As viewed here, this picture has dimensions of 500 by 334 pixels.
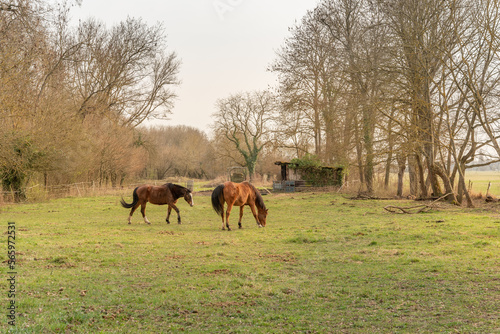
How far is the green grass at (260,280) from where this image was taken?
5418mm

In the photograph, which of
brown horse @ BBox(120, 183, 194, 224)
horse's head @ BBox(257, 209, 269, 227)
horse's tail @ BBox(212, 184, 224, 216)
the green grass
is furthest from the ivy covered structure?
the green grass

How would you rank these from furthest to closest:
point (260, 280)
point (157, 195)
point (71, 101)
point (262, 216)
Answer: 1. point (71, 101)
2. point (157, 195)
3. point (262, 216)
4. point (260, 280)

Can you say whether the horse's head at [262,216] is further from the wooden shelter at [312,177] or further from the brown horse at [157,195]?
the wooden shelter at [312,177]

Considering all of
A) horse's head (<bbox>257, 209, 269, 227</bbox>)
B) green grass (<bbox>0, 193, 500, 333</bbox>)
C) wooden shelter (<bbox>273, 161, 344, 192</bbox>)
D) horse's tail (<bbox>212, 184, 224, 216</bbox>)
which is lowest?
green grass (<bbox>0, 193, 500, 333</bbox>)

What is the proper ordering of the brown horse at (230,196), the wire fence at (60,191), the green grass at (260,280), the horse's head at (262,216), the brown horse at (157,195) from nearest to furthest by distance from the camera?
the green grass at (260,280) < the brown horse at (230,196) < the horse's head at (262,216) < the brown horse at (157,195) < the wire fence at (60,191)

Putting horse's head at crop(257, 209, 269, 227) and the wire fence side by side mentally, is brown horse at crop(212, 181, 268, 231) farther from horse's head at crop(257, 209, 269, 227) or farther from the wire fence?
the wire fence

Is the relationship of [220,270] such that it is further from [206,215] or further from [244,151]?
[244,151]

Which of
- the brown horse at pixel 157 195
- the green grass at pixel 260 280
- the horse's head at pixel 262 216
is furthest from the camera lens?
the brown horse at pixel 157 195

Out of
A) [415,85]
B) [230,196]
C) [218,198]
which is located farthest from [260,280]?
[415,85]

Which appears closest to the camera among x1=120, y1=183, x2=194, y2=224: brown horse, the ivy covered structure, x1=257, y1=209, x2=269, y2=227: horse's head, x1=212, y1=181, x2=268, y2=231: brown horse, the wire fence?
x1=212, y1=181, x2=268, y2=231: brown horse

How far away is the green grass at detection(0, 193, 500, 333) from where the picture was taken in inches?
213

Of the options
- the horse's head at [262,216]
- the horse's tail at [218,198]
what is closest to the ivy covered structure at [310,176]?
the horse's head at [262,216]

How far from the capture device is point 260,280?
7.59 meters

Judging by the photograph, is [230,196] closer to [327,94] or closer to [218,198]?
[218,198]
